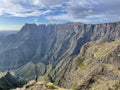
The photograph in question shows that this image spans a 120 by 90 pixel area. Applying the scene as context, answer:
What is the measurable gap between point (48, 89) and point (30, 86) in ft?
37.9

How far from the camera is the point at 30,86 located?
136m

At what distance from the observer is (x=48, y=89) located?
132m

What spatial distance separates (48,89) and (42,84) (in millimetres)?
7375

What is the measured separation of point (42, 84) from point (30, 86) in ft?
22.6

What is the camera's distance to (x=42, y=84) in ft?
452
